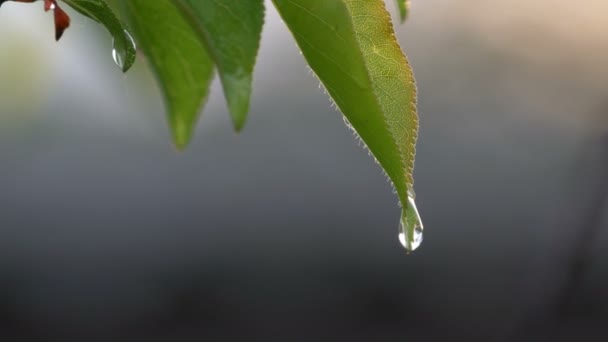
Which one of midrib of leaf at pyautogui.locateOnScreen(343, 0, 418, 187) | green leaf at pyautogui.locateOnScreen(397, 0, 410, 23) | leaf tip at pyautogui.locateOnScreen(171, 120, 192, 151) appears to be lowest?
midrib of leaf at pyautogui.locateOnScreen(343, 0, 418, 187)

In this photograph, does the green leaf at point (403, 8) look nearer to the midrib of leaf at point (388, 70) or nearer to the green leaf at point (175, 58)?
the midrib of leaf at point (388, 70)

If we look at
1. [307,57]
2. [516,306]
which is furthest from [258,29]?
[516,306]

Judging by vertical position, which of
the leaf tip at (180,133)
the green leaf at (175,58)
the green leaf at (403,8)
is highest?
the green leaf at (175,58)

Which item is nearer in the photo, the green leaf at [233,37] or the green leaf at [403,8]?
the green leaf at [233,37]

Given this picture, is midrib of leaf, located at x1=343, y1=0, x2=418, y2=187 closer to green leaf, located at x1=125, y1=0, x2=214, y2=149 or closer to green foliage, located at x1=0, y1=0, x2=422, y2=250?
green foliage, located at x1=0, y1=0, x2=422, y2=250

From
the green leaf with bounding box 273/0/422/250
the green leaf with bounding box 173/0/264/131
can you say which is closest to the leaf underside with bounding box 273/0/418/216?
the green leaf with bounding box 273/0/422/250

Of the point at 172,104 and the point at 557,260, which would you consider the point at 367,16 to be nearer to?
the point at 172,104

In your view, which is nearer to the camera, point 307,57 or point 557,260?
point 307,57

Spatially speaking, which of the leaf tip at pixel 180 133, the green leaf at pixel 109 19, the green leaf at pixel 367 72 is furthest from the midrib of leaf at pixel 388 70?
the leaf tip at pixel 180 133
